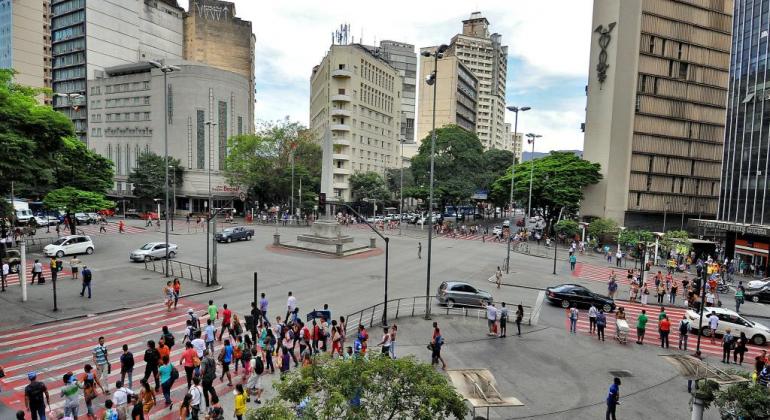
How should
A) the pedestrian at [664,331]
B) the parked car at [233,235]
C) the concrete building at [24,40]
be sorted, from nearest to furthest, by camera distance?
the pedestrian at [664,331] → the parked car at [233,235] → the concrete building at [24,40]

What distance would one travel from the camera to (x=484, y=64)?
520 ft

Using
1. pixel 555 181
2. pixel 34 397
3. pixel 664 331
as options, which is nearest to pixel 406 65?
pixel 555 181

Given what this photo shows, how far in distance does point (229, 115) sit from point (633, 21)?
2406 inches

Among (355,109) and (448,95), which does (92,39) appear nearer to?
(355,109)

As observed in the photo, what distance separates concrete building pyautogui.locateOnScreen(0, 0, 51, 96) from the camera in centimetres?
8919

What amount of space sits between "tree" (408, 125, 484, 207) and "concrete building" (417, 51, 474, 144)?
4302 centimetres

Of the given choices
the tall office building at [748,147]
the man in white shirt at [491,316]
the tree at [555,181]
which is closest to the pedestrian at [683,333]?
the man in white shirt at [491,316]

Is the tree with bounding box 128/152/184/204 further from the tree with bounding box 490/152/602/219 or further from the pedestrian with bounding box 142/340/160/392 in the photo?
the pedestrian with bounding box 142/340/160/392

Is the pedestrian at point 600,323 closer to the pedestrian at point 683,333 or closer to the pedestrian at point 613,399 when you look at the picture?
the pedestrian at point 683,333

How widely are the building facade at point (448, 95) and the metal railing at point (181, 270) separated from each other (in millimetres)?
83713

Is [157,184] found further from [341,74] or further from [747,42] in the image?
[747,42]

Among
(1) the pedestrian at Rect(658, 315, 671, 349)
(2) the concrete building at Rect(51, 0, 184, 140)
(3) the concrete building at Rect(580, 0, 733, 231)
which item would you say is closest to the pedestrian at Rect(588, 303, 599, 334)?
(1) the pedestrian at Rect(658, 315, 671, 349)

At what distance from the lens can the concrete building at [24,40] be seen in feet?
293

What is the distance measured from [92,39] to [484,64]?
116365 mm
